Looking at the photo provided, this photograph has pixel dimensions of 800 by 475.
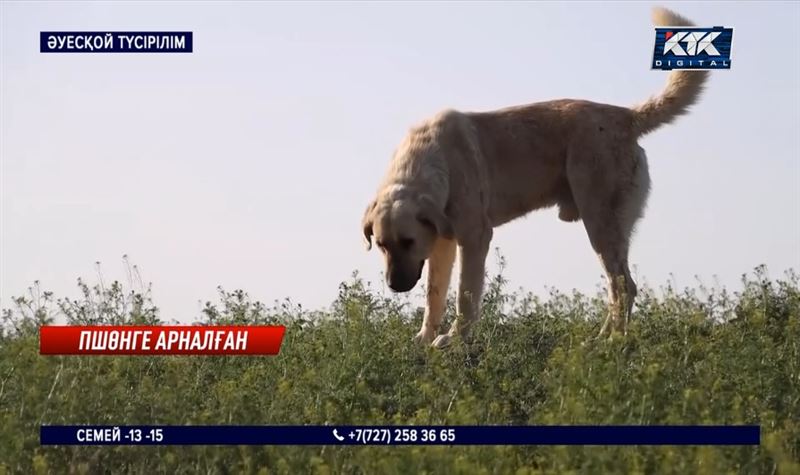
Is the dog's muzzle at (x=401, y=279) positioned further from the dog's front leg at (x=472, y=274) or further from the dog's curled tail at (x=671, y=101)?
the dog's curled tail at (x=671, y=101)

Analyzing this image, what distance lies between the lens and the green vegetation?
5.74m

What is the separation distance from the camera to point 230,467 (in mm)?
6211

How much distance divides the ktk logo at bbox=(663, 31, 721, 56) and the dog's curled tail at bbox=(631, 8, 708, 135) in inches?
13.2

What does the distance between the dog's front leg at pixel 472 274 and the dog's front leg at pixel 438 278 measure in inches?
10.3

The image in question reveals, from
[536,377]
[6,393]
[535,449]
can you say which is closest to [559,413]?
[535,449]

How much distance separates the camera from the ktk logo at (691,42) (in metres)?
10.7

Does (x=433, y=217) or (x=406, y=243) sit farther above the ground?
(x=433, y=217)

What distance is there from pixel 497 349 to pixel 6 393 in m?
3.49

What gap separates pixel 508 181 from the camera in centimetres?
1125

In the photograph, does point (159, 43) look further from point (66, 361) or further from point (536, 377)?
point (536, 377)
